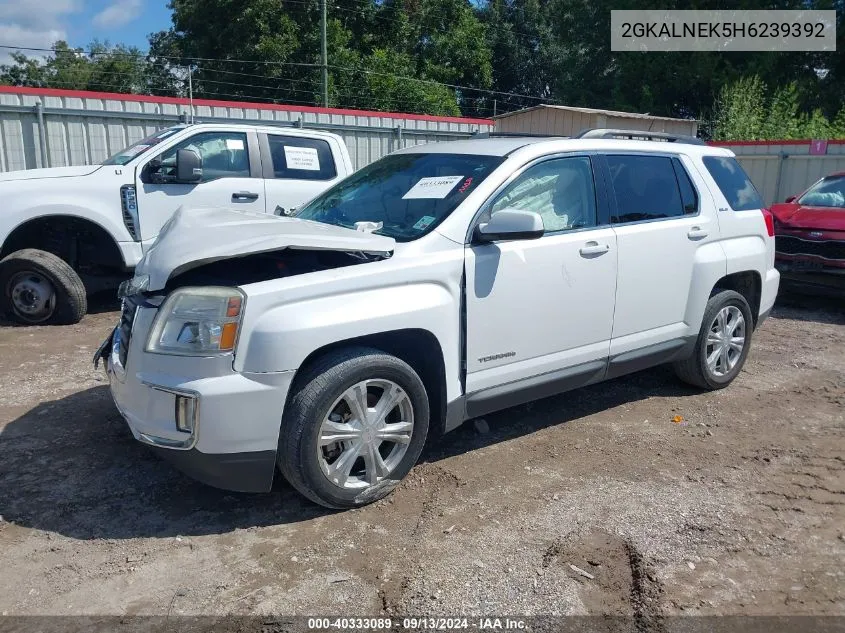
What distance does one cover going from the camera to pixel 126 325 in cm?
356

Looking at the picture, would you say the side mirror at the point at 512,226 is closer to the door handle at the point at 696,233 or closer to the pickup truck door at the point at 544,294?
the pickup truck door at the point at 544,294

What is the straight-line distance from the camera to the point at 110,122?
36.6 feet

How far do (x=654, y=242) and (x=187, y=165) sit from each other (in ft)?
15.5

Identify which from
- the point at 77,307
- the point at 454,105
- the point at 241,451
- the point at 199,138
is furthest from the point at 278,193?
the point at 454,105

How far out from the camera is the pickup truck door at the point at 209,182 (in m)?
7.33

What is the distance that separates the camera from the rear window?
211 inches

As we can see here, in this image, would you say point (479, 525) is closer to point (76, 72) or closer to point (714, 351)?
point (714, 351)

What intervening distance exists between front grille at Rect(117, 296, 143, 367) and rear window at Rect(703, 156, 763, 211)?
4067 millimetres

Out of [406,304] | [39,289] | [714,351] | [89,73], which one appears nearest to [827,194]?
[714,351]

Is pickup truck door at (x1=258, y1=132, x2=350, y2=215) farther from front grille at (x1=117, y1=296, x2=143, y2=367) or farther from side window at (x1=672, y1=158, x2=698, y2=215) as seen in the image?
front grille at (x1=117, y1=296, x2=143, y2=367)

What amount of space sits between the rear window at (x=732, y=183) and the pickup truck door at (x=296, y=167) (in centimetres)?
413

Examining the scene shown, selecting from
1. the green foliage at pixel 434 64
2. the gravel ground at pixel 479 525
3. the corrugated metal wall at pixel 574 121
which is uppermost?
the green foliage at pixel 434 64

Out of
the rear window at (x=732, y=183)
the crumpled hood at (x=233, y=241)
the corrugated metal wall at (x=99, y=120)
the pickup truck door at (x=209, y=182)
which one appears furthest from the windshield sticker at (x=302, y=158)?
the rear window at (x=732, y=183)

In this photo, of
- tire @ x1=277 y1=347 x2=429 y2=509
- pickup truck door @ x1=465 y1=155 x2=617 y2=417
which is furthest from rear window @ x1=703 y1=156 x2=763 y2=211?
tire @ x1=277 y1=347 x2=429 y2=509
